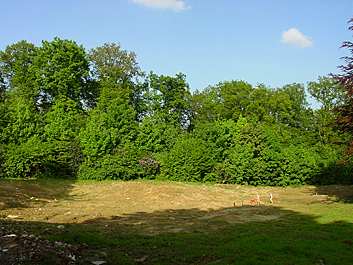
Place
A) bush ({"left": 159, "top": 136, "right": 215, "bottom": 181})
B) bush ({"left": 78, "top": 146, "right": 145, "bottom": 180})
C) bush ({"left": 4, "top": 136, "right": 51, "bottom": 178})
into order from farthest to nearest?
1. bush ({"left": 159, "top": 136, "right": 215, "bottom": 181})
2. bush ({"left": 78, "top": 146, "right": 145, "bottom": 180})
3. bush ({"left": 4, "top": 136, "right": 51, "bottom": 178})

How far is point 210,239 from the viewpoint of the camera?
15.2 metres

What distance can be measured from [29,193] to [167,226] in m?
13.6

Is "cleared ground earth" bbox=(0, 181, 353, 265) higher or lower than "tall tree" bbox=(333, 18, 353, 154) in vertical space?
lower

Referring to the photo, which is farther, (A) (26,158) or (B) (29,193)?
(A) (26,158)

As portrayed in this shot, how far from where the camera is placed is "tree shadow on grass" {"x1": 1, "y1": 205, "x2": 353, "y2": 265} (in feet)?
40.1

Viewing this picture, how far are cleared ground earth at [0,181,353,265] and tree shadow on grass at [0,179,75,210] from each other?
0.06 meters

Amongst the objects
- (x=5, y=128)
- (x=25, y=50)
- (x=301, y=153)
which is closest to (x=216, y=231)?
(x=301, y=153)

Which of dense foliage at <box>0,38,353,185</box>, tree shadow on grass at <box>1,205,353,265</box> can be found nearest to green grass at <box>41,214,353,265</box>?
tree shadow on grass at <box>1,205,353,265</box>

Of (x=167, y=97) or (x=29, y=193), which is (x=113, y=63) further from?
(x=29, y=193)

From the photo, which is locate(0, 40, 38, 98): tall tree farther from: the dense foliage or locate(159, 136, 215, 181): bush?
locate(159, 136, 215, 181): bush

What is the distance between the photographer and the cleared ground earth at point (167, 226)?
12.0 m

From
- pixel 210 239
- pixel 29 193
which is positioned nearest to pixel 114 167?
pixel 29 193

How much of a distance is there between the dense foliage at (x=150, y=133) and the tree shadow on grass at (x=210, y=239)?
1785 centimetres

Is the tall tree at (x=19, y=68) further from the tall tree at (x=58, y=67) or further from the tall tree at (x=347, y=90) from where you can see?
the tall tree at (x=347, y=90)
